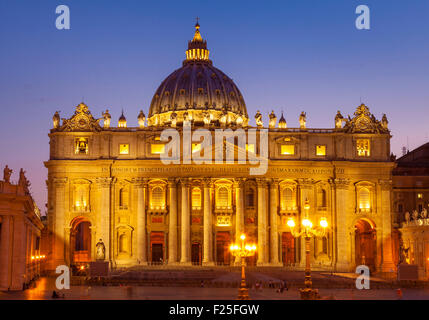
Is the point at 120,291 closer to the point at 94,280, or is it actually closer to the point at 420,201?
the point at 94,280

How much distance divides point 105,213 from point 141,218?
4.11m

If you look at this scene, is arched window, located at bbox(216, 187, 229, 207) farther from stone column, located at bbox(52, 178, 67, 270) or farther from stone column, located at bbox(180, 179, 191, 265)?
stone column, located at bbox(52, 178, 67, 270)

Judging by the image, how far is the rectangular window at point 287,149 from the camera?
87613 mm

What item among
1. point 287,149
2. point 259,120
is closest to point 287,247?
point 287,149

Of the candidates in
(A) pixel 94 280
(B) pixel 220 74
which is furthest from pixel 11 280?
(B) pixel 220 74

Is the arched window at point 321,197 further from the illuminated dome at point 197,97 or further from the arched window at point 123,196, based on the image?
the illuminated dome at point 197,97

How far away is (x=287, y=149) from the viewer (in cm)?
8769

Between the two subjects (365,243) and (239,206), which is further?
(365,243)

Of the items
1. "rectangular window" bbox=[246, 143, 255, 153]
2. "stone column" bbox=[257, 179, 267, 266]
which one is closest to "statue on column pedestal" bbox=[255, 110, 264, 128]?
"rectangular window" bbox=[246, 143, 255, 153]

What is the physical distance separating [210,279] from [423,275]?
21881mm

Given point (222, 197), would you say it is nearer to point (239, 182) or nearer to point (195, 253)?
point (239, 182)

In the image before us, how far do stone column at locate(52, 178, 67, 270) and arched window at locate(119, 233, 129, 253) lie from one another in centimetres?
645

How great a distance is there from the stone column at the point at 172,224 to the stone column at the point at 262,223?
31.3 feet
